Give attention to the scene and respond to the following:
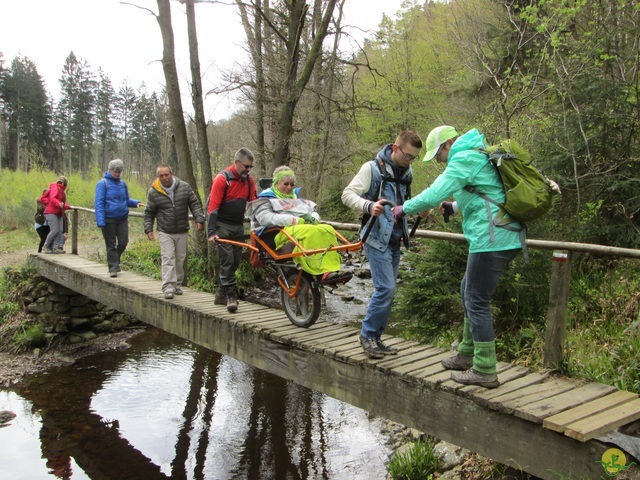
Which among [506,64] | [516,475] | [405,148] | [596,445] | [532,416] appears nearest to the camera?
[596,445]

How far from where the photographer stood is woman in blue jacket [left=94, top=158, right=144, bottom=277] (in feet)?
25.9

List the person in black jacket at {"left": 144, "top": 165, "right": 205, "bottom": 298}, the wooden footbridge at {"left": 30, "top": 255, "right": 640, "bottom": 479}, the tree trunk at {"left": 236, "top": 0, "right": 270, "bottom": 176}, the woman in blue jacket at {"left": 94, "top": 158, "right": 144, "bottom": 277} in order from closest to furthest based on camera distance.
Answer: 1. the wooden footbridge at {"left": 30, "top": 255, "right": 640, "bottom": 479}
2. the person in black jacket at {"left": 144, "top": 165, "right": 205, "bottom": 298}
3. the woman in blue jacket at {"left": 94, "top": 158, "right": 144, "bottom": 277}
4. the tree trunk at {"left": 236, "top": 0, "right": 270, "bottom": 176}

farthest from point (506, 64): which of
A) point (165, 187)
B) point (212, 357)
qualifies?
point (212, 357)

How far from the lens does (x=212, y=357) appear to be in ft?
31.6

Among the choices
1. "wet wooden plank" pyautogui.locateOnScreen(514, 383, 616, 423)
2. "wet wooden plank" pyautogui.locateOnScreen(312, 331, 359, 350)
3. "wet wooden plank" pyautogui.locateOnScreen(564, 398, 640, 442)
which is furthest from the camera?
"wet wooden plank" pyautogui.locateOnScreen(312, 331, 359, 350)

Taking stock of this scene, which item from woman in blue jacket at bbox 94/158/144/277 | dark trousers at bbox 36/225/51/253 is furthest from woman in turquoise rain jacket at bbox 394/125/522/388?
dark trousers at bbox 36/225/51/253

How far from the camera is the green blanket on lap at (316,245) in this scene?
4.64 m

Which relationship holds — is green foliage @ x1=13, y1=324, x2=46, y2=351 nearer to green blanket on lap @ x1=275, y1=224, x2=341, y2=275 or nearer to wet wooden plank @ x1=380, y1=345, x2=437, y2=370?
green blanket on lap @ x1=275, y1=224, x2=341, y2=275

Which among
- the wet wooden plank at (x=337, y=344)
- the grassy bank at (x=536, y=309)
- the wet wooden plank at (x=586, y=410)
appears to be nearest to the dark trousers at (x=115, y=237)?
the grassy bank at (x=536, y=309)

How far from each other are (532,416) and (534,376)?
0.77 meters

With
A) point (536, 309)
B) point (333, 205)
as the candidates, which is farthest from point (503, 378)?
point (333, 205)

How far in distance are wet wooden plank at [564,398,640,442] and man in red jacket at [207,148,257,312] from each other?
4.05m

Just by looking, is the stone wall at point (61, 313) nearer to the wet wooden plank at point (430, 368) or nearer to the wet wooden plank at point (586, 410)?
the wet wooden plank at point (430, 368)

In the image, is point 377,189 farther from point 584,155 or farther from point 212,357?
Answer: point 212,357
